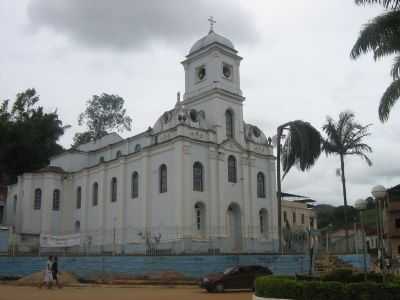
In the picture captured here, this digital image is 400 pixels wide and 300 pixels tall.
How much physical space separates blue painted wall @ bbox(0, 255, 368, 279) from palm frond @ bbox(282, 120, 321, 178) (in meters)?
5.64

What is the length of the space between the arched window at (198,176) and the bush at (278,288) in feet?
65.7

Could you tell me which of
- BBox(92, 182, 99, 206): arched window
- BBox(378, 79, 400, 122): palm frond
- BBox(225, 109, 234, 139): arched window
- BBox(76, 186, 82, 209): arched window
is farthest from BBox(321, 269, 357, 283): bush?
BBox(76, 186, 82, 209): arched window

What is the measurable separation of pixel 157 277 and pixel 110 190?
53.5ft

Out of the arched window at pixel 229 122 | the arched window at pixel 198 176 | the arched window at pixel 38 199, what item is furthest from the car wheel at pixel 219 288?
the arched window at pixel 38 199

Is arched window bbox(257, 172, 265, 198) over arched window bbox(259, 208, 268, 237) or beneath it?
over

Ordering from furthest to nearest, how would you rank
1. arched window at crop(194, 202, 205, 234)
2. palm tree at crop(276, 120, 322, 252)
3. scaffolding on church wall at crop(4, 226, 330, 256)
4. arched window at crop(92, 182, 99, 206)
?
1. arched window at crop(92, 182, 99, 206)
2. arched window at crop(194, 202, 205, 234)
3. scaffolding on church wall at crop(4, 226, 330, 256)
4. palm tree at crop(276, 120, 322, 252)

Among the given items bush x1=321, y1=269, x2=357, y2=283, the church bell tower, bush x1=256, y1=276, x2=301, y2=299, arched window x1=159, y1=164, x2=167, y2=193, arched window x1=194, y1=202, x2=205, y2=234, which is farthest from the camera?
the church bell tower

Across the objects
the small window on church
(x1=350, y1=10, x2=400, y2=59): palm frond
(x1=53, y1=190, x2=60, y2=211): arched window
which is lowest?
(x1=53, y1=190, x2=60, y2=211): arched window

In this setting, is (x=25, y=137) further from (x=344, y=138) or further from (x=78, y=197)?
(x=344, y=138)

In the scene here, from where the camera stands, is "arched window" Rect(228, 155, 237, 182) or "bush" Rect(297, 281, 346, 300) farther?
"arched window" Rect(228, 155, 237, 182)

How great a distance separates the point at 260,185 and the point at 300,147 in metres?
9.93

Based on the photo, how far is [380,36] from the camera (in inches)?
712

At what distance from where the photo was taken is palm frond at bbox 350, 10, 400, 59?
17891 mm

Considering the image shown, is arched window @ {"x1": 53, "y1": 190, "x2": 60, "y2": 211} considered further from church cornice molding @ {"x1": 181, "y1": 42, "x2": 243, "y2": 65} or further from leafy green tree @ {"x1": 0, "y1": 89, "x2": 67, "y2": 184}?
church cornice molding @ {"x1": 181, "y1": 42, "x2": 243, "y2": 65}
